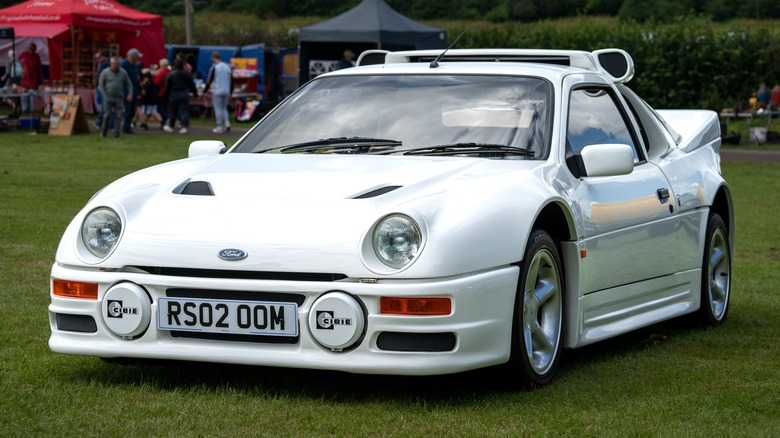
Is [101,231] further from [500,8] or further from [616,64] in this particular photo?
[500,8]

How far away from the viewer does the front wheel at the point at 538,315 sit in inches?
197

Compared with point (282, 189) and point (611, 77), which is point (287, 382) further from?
point (611, 77)

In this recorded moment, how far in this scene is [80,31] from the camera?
32.3m

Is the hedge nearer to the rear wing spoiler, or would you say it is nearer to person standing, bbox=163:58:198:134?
person standing, bbox=163:58:198:134

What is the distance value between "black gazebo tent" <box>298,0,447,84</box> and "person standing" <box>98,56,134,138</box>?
6207 millimetres

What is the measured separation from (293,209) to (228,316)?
469mm

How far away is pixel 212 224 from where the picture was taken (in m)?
4.86

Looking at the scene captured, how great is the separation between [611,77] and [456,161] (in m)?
1.88

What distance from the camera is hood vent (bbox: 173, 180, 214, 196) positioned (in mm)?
5117

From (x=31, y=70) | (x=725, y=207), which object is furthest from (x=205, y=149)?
(x=31, y=70)

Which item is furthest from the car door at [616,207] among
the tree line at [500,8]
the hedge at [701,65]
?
the tree line at [500,8]

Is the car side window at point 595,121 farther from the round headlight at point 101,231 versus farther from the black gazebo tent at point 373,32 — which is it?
the black gazebo tent at point 373,32

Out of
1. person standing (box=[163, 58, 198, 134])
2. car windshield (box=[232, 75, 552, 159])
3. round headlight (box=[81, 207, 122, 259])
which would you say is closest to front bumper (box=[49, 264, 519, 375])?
round headlight (box=[81, 207, 122, 259])

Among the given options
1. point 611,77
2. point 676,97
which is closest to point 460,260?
point 611,77
